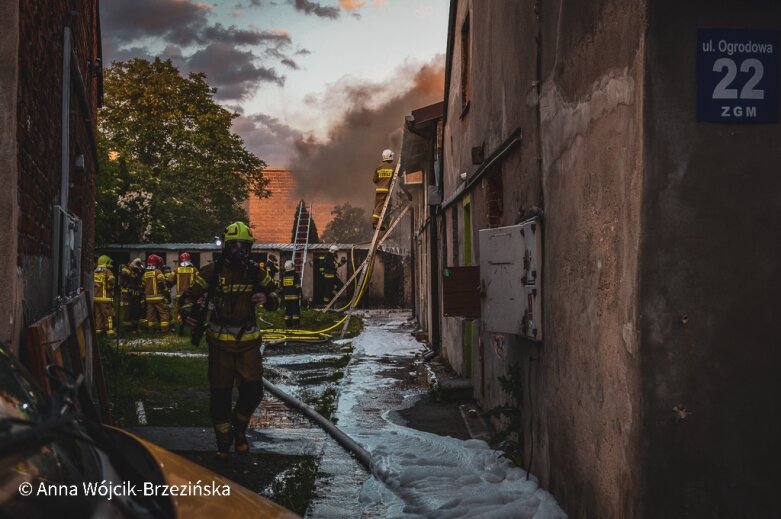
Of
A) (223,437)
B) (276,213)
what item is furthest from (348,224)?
(223,437)

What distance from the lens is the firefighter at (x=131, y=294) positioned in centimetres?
1906

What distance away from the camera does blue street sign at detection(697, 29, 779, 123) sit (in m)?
3.59

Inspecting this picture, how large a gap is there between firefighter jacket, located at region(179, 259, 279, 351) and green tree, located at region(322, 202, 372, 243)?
44042mm

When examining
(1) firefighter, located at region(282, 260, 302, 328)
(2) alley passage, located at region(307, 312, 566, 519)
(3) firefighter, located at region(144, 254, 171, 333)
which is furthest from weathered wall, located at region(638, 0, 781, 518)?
(1) firefighter, located at region(282, 260, 302, 328)

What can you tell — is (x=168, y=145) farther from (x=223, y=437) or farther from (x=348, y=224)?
(x=223, y=437)

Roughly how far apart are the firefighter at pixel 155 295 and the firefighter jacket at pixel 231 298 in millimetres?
11989

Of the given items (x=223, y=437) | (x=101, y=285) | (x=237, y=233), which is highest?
(x=237, y=233)

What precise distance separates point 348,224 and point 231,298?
45.0 meters

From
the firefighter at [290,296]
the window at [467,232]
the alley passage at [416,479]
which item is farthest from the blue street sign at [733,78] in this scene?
the firefighter at [290,296]

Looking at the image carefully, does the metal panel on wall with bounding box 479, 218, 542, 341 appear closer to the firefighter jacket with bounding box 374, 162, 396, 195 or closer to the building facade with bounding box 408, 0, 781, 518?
the building facade with bounding box 408, 0, 781, 518

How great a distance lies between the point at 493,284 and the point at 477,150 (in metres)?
2.23

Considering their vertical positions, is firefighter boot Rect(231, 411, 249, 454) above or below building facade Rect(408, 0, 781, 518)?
below

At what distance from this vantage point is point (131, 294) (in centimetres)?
1923

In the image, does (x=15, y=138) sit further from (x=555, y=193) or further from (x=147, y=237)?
→ (x=147, y=237)
